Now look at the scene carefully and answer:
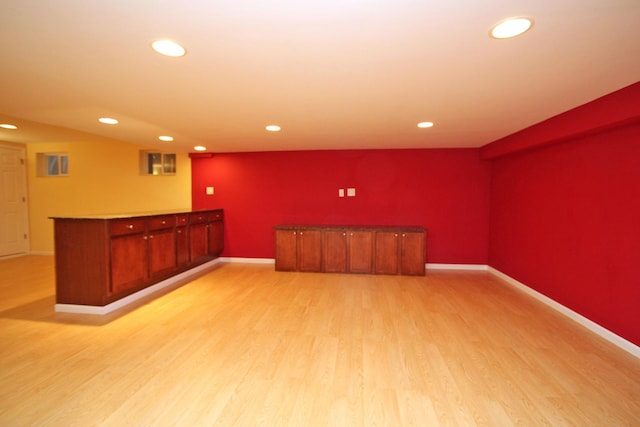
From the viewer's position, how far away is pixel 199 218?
4.77 metres

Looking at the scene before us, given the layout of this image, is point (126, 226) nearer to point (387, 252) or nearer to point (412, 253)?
point (387, 252)

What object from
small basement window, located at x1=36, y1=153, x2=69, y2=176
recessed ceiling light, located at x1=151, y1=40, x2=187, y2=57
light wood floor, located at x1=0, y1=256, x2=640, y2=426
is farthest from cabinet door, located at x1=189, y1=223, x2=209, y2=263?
small basement window, located at x1=36, y1=153, x2=69, y2=176

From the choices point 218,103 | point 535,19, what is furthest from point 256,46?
point 535,19

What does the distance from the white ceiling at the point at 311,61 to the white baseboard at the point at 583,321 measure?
2.06 metres

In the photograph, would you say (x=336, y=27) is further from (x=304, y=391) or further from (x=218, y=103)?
(x=304, y=391)

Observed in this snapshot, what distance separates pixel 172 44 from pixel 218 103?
107 centimetres

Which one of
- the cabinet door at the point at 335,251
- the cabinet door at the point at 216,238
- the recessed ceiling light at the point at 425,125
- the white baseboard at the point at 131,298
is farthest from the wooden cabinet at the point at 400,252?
the white baseboard at the point at 131,298

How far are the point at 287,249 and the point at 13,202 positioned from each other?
18.4ft

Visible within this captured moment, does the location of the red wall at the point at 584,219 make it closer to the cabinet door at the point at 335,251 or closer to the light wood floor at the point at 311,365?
the light wood floor at the point at 311,365

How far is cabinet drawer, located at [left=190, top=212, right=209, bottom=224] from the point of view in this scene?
181 inches

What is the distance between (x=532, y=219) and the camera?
381 cm

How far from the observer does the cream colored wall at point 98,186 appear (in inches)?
225

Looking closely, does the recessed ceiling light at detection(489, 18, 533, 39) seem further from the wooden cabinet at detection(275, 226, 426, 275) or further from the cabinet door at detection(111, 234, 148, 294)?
the cabinet door at detection(111, 234, 148, 294)

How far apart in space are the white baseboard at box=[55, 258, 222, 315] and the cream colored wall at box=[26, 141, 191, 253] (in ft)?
5.48
